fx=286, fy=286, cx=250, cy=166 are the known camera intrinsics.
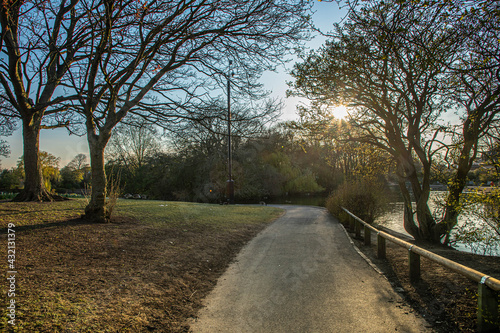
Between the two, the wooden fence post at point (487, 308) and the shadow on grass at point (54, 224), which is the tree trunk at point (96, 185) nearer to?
the shadow on grass at point (54, 224)

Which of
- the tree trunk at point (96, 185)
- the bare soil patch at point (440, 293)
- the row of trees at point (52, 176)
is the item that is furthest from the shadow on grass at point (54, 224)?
the row of trees at point (52, 176)

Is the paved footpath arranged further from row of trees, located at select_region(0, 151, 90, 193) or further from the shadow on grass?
row of trees, located at select_region(0, 151, 90, 193)

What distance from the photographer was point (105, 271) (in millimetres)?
4520

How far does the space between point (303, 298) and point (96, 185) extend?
6.16 m

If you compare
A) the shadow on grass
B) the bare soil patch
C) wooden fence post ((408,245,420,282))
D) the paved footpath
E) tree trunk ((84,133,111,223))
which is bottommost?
the paved footpath

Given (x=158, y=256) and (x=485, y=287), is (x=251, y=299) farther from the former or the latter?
(x=485, y=287)

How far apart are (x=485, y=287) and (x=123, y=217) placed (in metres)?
8.66

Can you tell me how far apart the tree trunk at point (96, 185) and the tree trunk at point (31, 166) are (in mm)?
4101

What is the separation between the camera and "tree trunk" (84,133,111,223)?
761 centimetres

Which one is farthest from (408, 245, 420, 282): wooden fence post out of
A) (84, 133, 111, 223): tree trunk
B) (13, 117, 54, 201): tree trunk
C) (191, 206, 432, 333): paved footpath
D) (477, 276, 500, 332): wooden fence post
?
(13, 117, 54, 201): tree trunk

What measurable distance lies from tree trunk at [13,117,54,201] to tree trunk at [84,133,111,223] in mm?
4101

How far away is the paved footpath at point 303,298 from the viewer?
11.4 ft

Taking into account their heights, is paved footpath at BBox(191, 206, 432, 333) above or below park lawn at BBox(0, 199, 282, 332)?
below

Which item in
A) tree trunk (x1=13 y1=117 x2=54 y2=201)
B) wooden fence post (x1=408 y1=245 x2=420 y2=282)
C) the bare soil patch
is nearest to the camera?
the bare soil patch
